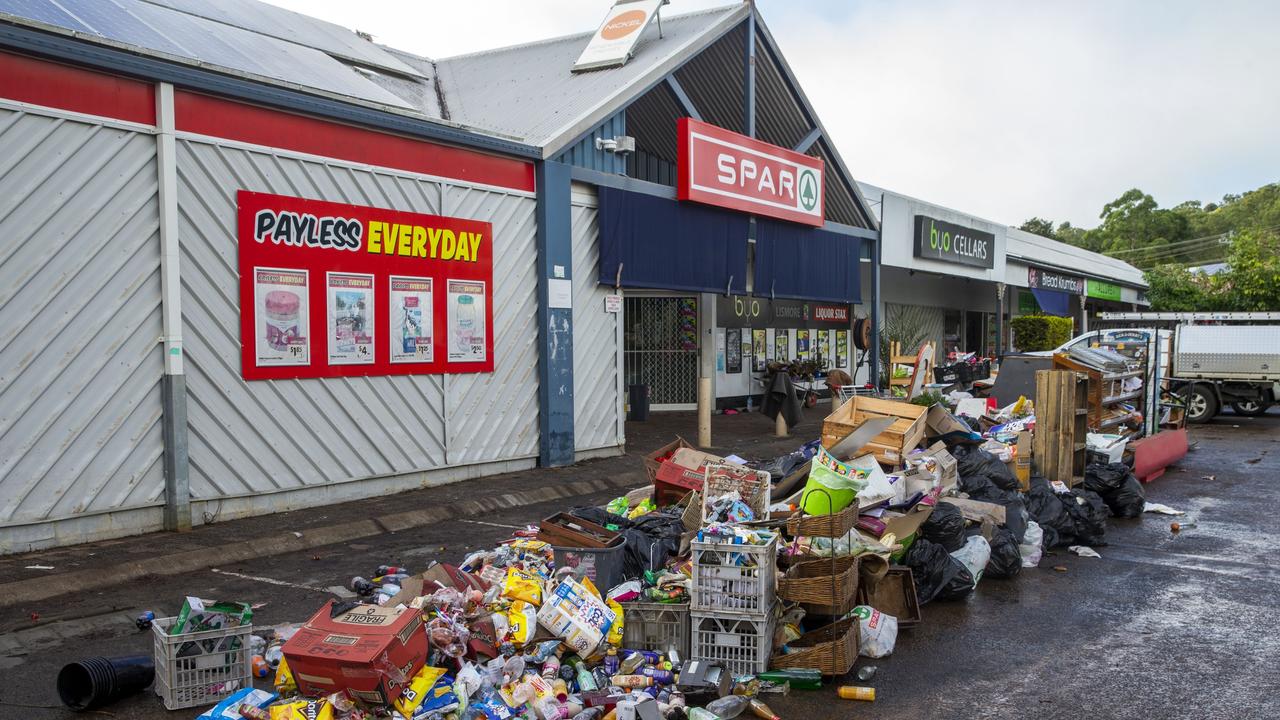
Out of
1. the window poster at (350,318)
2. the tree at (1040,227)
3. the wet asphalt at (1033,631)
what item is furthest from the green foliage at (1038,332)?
the tree at (1040,227)

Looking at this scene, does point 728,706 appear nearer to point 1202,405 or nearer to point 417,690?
point 417,690

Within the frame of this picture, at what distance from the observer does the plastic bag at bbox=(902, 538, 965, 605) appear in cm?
661

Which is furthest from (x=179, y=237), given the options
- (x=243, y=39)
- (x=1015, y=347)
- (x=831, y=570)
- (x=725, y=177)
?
(x=1015, y=347)

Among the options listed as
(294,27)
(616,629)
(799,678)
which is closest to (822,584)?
(799,678)

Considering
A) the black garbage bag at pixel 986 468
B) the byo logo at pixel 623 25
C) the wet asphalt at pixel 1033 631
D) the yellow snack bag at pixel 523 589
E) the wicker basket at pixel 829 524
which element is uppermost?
the byo logo at pixel 623 25

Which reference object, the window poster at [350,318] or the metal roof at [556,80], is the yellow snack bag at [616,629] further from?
the metal roof at [556,80]

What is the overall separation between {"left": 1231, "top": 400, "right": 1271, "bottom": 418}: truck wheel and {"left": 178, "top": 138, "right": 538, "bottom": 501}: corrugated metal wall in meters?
15.8

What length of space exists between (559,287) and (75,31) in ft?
20.1

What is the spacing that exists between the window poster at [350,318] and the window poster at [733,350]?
37.4 feet

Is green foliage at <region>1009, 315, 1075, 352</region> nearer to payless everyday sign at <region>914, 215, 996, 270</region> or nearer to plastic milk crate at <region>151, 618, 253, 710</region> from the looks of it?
payless everyday sign at <region>914, 215, 996, 270</region>

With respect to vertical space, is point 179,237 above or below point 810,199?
below

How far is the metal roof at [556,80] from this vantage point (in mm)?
12547

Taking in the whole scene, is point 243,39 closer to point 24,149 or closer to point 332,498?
point 24,149

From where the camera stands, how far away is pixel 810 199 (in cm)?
1728
